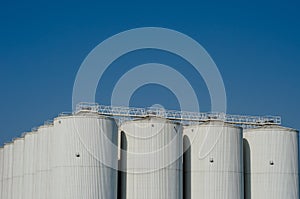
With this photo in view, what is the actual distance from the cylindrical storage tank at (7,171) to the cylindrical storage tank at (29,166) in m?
7.15

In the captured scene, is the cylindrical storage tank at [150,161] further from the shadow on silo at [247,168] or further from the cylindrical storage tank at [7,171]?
the cylindrical storage tank at [7,171]

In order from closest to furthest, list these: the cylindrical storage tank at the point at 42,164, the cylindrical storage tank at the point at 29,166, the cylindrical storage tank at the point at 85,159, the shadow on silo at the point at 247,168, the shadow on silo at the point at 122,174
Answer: the cylindrical storage tank at the point at 85,159 < the shadow on silo at the point at 122,174 < the cylindrical storage tank at the point at 42,164 < the shadow on silo at the point at 247,168 < the cylindrical storage tank at the point at 29,166

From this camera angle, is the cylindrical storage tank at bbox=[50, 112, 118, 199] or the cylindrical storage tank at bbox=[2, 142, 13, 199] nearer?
the cylindrical storage tank at bbox=[50, 112, 118, 199]

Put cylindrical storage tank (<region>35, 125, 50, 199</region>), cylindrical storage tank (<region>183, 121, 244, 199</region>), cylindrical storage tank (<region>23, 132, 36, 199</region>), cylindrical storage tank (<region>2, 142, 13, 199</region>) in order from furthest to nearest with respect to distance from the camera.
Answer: cylindrical storage tank (<region>2, 142, 13, 199</region>)
cylindrical storage tank (<region>23, 132, 36, 199</region>)
cylindrical storage tank (<region>35, 125, 50, 199</region>)
cylindrical storage tank (<region>183, 121, 244, 199</region>)

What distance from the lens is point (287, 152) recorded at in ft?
217

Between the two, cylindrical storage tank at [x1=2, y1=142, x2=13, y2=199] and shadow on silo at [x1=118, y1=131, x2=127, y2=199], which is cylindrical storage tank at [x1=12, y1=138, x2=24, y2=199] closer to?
cylindrical storage tank at [x1=2, y1=142, x2=13, y2=199]

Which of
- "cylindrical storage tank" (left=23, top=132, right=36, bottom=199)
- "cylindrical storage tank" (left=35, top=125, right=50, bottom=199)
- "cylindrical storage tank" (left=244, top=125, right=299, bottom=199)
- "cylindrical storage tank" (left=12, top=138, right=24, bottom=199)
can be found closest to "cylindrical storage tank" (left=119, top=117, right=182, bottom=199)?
"cylindrical storage tank" (left=35, top=125, right=50, bottom=199)

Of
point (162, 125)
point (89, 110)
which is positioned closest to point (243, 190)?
point (162, 125)

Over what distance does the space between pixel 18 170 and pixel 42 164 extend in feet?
31.5

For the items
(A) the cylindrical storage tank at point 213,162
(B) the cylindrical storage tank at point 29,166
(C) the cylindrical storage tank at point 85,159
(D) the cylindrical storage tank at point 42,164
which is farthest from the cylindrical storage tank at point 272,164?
(B) the cylindrical storage tank at point 29,166

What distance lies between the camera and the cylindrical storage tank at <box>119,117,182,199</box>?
58.8 meters

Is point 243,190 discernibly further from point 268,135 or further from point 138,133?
point 138,133

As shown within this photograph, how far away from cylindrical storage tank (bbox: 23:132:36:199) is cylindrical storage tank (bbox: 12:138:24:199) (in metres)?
2.17

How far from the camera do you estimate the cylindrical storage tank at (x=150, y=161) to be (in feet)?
193
